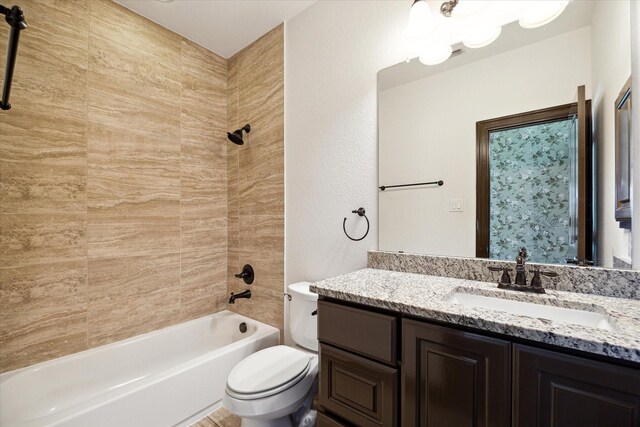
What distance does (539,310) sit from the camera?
91 cm

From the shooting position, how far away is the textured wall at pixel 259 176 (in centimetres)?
205

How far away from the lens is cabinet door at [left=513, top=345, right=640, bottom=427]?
1.86 ft

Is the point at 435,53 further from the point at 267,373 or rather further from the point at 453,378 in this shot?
the point at 267,373

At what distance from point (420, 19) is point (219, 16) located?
1421 mm

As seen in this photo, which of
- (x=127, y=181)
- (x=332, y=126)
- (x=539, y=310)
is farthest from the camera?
(x=127, y=181)

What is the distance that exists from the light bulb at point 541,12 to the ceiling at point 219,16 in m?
1.28

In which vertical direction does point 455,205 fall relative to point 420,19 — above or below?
below

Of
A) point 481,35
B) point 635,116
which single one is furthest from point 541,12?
point 635,116

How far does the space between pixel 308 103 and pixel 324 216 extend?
0.77 metres

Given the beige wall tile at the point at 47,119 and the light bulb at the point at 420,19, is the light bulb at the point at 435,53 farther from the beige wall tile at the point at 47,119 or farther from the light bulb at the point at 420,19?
the beige wall tile at the point at 47,119

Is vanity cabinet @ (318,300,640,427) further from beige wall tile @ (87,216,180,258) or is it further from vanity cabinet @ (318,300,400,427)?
beige wall tile @ (87,216,180,258)

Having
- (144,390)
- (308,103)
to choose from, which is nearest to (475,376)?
(144,390)

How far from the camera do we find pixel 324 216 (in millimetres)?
1783

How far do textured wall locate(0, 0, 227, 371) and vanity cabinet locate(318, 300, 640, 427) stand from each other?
155 centimetres
